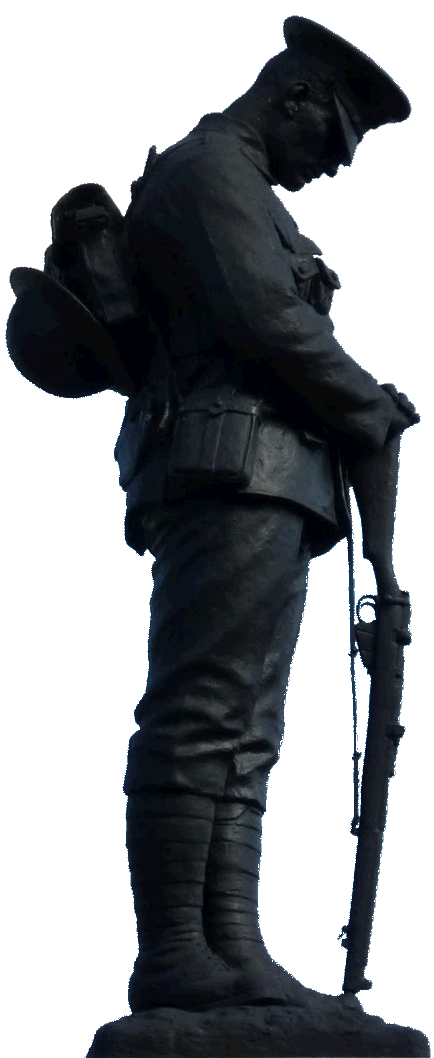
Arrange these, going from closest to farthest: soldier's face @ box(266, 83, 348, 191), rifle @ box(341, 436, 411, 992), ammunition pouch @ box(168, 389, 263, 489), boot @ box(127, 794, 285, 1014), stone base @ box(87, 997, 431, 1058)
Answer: stone base @ box(87, 997, 431, 1058)
boot @ box(127, 794, 285, 1014)
ammunition pouch @ box(168, 389, 263, 489)
rifle @ box(341, 436, 411, 992)
soldier's face @ box(266, 83, 348, 191)

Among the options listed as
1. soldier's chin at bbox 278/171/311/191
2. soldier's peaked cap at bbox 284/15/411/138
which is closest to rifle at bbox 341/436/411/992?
soldier's chin at bbox 278/171/311/191

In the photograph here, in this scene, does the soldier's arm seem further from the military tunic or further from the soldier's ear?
the soldier's ear

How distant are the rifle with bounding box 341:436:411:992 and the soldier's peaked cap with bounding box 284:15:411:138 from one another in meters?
1.04

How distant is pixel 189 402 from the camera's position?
23.6ft

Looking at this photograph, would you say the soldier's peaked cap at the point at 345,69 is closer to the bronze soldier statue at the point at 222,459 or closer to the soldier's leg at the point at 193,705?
the bronze soldier statue at the point at 222,459

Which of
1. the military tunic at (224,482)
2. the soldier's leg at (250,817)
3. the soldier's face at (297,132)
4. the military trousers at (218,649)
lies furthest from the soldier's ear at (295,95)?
the soldier's leg at (250,817)

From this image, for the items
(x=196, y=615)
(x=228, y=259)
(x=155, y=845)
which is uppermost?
(x=228, y=259)

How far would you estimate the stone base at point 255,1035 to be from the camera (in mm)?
6402

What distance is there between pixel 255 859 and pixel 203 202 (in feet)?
6.01

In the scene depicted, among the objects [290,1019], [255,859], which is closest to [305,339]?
[255,859]

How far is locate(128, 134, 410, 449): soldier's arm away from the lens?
23.2 ft

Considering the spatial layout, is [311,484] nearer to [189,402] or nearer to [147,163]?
[189,402]

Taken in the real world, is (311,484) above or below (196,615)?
above

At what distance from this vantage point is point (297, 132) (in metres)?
7.66
